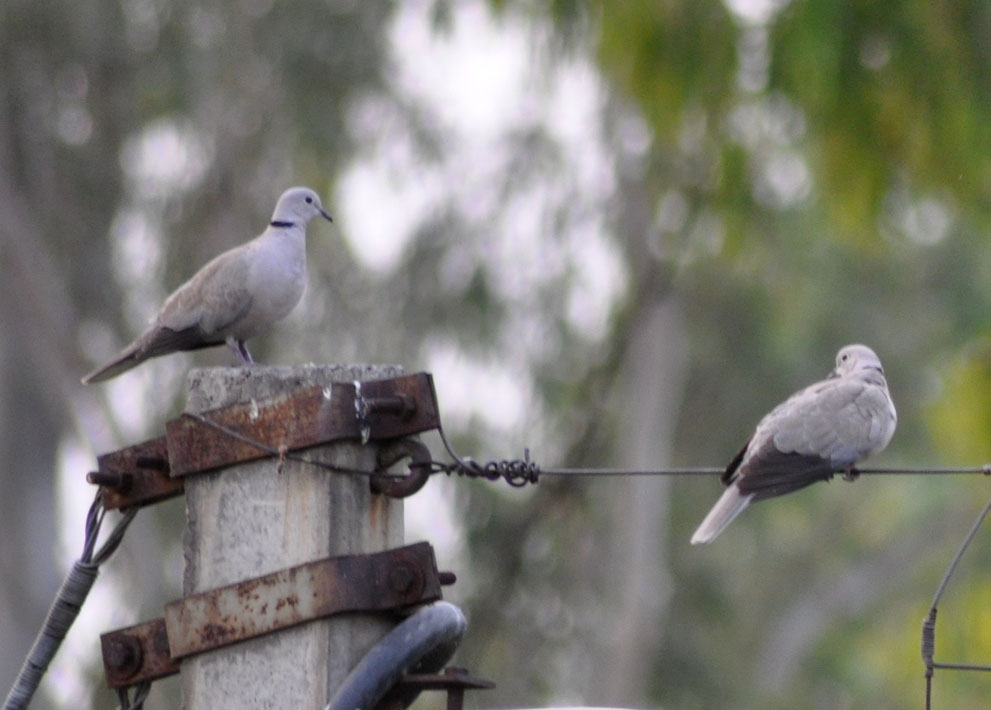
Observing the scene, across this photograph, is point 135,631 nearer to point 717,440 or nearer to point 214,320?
point 214,320

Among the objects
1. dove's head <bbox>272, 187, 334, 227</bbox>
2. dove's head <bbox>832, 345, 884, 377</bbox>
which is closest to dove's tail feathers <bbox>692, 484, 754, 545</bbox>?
dove's head <bbox>832, 345, 884, 377</bbox>

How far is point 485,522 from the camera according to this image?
58.3ft

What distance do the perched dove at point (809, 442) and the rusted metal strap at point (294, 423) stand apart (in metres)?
1.97

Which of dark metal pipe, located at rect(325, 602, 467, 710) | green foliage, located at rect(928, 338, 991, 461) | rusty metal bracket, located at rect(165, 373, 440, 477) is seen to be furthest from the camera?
green foliage, located at rect(928, 338, 991, 461)

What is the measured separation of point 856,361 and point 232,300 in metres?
2.48

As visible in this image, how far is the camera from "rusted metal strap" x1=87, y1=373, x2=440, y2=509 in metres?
3.35

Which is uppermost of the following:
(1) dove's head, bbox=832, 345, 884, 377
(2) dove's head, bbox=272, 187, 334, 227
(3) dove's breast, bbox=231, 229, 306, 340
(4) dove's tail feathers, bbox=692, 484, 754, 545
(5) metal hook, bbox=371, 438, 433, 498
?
(2) dove's head, bbox=272, 187, 334, 227

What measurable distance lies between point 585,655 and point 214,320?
13716 millimetres

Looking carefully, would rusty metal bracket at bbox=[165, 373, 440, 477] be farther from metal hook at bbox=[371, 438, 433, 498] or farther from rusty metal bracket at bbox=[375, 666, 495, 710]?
rusty metal bracket at bbox=[375, 666, 495, 710]

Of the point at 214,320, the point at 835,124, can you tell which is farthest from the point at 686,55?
the point at 214,320

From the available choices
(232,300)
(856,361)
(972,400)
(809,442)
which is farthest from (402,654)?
(972,400)

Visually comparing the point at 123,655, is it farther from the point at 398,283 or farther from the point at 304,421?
the point at 398,283

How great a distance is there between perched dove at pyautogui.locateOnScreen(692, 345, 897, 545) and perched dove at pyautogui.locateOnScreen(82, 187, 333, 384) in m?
1.53

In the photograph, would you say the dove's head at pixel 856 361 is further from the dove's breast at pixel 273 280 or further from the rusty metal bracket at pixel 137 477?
the rusty metal bracket at pixel 137 477
